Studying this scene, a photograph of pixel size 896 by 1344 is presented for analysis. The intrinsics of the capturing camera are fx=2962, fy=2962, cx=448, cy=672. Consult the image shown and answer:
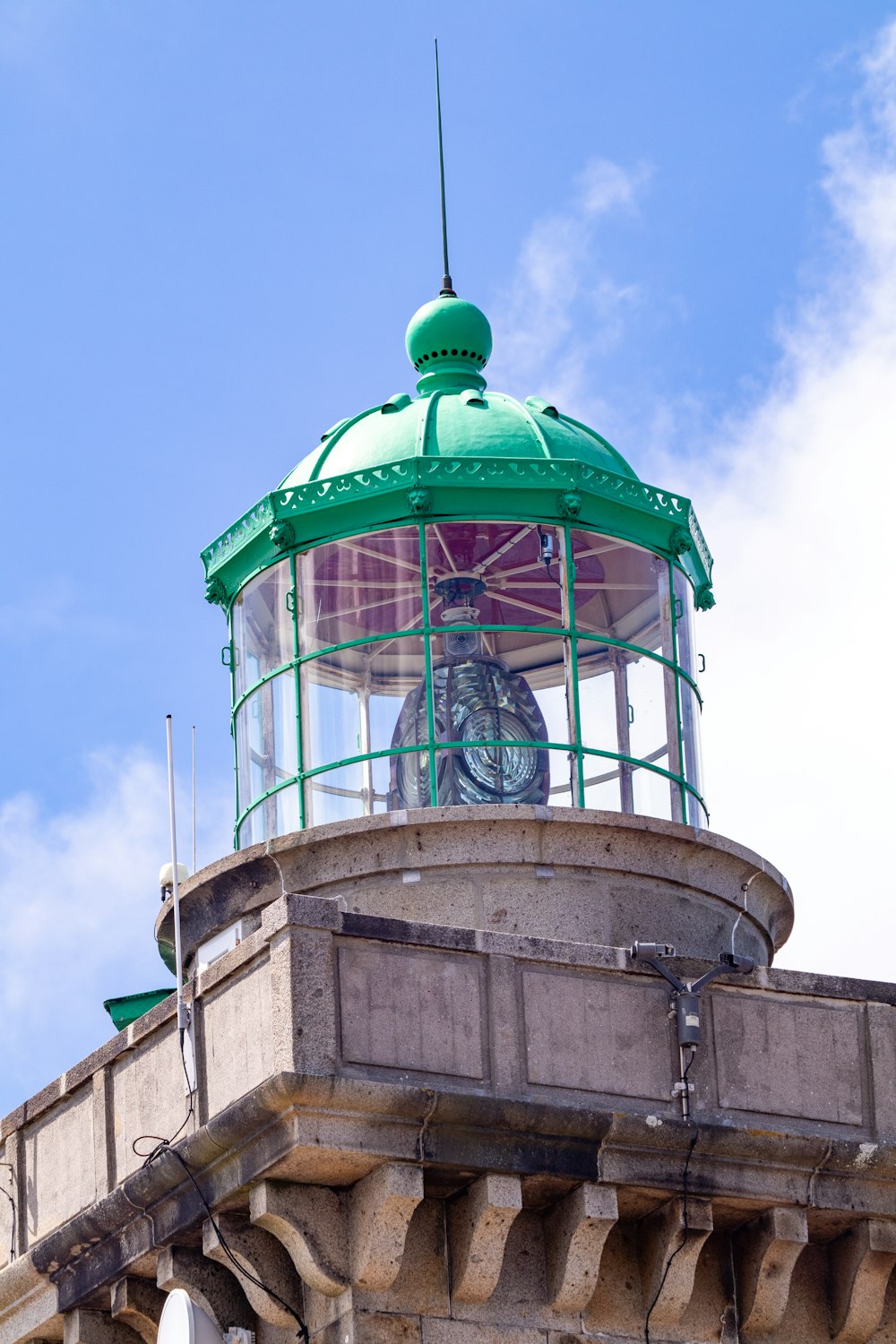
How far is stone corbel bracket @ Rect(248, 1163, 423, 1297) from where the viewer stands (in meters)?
16.4

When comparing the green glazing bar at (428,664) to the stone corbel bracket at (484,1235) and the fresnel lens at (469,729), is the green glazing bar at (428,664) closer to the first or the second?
the fresnel lens at (469,729)

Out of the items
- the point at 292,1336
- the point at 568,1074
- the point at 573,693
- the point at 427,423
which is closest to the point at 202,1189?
the point at 292,1336

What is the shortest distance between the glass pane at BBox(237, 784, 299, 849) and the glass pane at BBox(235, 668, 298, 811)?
0.39 feet

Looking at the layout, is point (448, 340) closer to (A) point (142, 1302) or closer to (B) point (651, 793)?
(B) point (651, 793)

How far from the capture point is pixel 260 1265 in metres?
16.9

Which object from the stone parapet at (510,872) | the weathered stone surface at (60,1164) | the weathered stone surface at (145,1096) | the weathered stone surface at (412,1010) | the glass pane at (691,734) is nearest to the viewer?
the weathered stone surface at (412,1010)

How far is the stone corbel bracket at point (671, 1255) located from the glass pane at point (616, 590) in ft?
15.7

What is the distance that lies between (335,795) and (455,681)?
1.11 meters

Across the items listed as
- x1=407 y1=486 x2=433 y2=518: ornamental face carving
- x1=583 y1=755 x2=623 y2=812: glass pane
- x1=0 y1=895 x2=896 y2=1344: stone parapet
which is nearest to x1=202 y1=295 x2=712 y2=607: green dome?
x1=407 y1=486 x2=433 y2=518: ornamental face carving

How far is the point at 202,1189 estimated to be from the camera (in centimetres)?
1702

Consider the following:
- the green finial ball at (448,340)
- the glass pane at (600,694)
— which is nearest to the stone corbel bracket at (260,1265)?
the glass pane at (600,694)

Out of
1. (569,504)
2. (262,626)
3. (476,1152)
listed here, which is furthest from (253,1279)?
(569,504)

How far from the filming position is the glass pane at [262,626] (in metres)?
20.4

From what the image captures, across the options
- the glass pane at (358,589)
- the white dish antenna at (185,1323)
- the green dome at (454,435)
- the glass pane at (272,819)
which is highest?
the green dome at (454,435)
